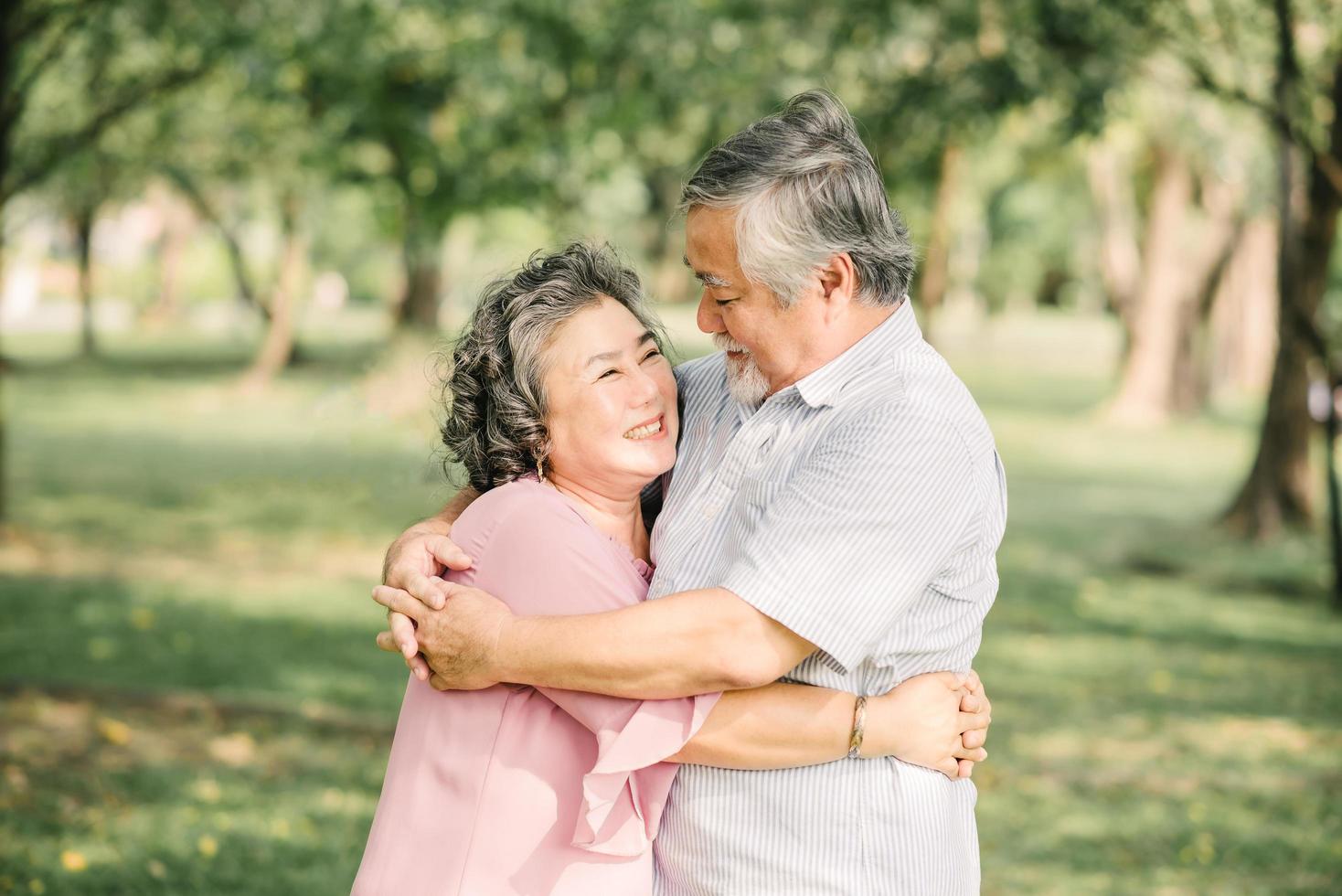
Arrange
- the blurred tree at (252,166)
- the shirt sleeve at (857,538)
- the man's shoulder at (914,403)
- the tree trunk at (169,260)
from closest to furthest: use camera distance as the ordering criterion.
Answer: the shirt sleeve at (857,538) < the man's shoulder at (914,403) < the blurred tree at (252,166) < the tree trunk at (169,260)

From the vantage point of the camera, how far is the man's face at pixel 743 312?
2.55 meters

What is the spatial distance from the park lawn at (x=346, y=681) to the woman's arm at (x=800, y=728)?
1.02m

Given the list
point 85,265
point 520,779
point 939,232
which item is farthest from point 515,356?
point 85,265

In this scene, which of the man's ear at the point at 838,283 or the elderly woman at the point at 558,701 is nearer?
the elderly woman at the point at 558,701

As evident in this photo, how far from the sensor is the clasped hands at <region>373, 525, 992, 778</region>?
2.42 m

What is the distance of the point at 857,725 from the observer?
7.90 ft

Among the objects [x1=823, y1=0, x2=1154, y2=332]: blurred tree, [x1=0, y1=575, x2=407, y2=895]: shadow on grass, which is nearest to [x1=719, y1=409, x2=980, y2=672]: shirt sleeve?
[x1=0, y1=575, x2=407, y2=895]: shadow on grass

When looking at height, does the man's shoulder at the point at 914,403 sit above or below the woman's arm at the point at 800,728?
above

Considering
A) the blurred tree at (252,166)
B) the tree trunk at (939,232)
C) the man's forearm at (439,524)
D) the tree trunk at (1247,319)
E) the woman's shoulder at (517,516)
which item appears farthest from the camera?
the tree trunk at (1247,319)

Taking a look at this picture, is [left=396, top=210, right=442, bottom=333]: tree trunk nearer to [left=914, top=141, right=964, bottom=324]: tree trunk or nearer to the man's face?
[left=914, top=141, right=964, bottom=324]: tree trunk

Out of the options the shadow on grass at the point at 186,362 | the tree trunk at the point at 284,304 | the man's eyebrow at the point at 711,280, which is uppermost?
the man's eyebrow at the point at 711,280

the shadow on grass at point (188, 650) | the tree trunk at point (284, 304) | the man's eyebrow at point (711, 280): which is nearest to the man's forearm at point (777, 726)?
the man's eyebrow at point (711, 280)

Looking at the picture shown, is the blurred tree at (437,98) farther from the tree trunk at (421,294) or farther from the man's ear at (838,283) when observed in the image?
the man's ear at (838,283)

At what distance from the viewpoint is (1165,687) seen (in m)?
8.59
